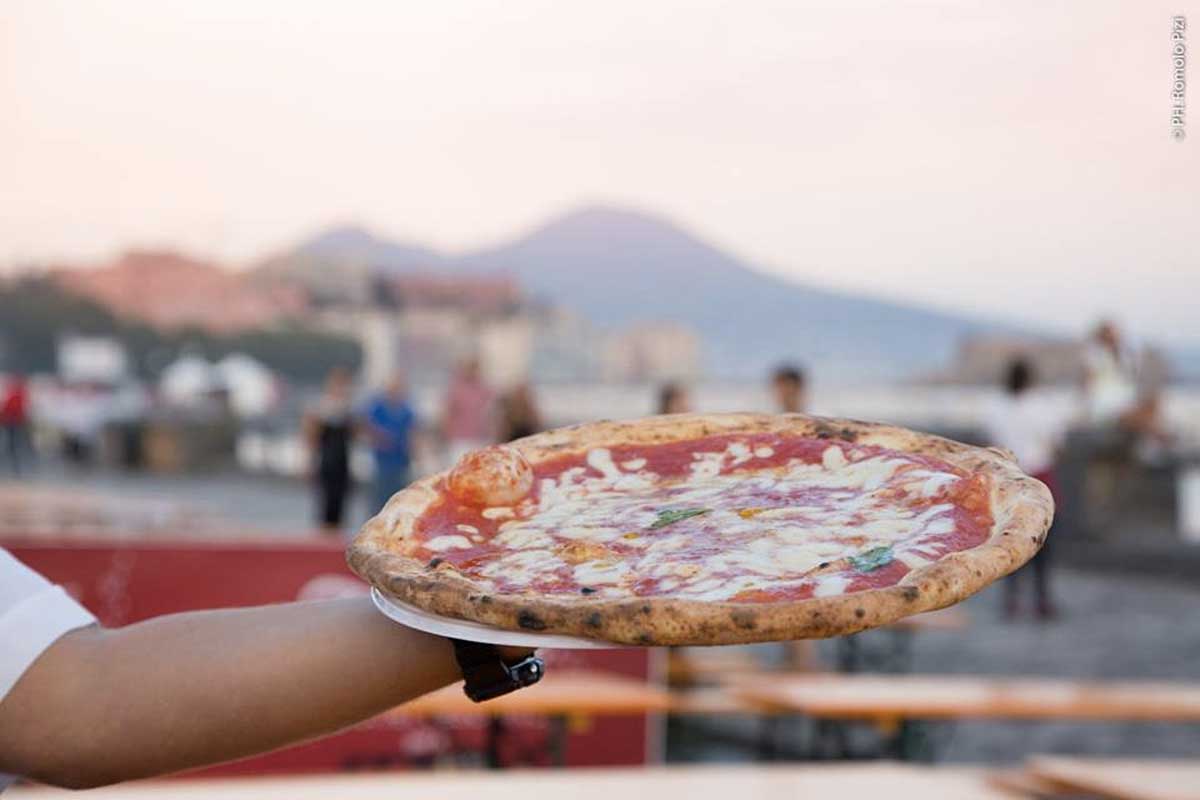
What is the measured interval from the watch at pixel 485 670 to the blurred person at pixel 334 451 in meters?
10.5

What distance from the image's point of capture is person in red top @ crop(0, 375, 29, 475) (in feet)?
97.6

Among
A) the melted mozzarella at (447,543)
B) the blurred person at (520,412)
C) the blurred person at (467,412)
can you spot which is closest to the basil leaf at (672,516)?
the melted mozzarella at (447,543)

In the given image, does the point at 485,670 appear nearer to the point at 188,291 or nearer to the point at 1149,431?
the point at 1149,431

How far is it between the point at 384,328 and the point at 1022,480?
25109 millimetres

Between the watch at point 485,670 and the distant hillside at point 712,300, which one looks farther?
the distant hillside at point 712,300

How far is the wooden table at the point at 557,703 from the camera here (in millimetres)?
5555

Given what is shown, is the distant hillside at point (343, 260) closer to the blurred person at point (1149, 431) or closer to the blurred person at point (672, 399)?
the blurred person at point (1149, 431)

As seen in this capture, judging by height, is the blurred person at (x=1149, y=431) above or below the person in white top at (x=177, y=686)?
below

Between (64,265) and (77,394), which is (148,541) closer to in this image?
(77,394)

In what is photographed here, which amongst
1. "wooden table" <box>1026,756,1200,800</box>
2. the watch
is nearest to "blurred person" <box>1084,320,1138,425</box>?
"wooden table" <box>1026,756,1200,800</box>

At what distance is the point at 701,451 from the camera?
2.13m

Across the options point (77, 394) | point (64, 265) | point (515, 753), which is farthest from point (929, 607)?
point (64, 265)

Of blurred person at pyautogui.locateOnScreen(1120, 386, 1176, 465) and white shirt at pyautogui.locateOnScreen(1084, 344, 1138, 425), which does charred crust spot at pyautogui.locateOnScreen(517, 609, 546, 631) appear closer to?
blurred person at pyautogui.locateOnScreen(1120, 386, 1176, 465)

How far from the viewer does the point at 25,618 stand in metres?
1.82
